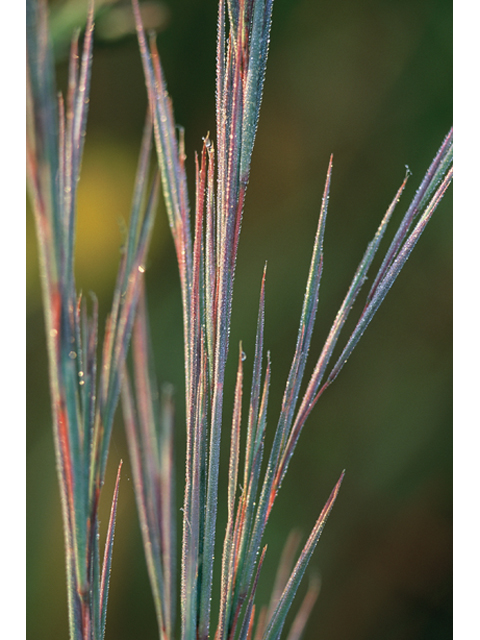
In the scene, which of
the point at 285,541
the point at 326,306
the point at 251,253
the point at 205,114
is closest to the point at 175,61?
the point at 205,114

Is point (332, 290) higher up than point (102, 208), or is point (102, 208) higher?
point (102, 208)

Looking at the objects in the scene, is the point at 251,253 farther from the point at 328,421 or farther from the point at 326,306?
the point at 328,421
